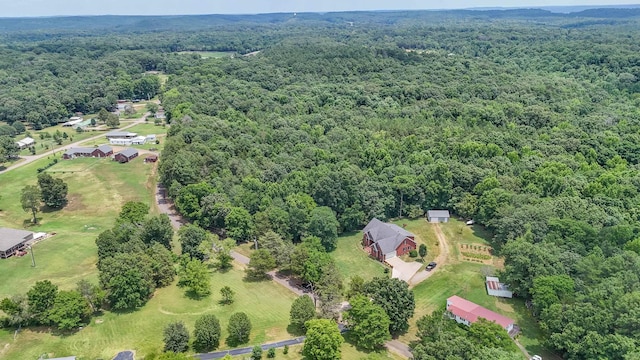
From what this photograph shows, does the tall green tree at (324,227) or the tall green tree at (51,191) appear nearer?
the tall green tree at (324,227)

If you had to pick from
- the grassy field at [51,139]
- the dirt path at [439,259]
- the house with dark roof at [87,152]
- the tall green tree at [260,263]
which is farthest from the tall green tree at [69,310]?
the grassy field at [51,139]

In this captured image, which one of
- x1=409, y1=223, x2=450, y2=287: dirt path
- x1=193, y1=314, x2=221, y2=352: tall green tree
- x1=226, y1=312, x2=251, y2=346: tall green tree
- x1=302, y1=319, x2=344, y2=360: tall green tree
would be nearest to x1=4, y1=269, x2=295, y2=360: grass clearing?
x1=226, y1=312, x2=251, y2=346: tall green tree

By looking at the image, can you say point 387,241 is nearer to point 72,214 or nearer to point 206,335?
point 206,335

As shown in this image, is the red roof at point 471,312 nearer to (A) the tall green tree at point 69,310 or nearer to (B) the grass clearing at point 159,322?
(B) the grass clearing at point 159,322

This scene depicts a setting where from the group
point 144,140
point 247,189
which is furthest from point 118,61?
point 247,189

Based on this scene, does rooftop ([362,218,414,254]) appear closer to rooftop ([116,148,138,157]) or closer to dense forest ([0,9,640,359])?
dense forest ([0,9,640,359])

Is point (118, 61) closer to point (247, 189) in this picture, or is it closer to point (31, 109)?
point (31, 109)

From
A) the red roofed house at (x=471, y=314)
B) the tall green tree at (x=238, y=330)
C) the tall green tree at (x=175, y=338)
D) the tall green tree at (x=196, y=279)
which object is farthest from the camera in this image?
the tall green tree at (x=196, y=279)

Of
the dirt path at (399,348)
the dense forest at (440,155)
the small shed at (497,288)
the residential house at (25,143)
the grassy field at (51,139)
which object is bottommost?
the dirt path at (399,348)
